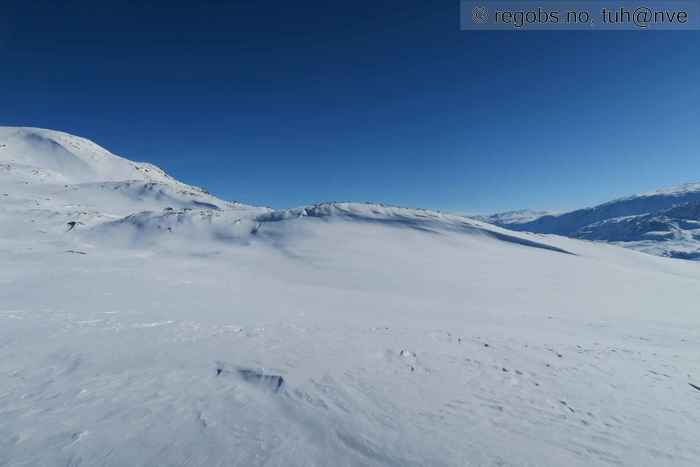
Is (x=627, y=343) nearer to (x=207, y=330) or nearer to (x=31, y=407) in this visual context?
(x=207, y=330)

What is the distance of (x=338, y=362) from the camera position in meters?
8.70

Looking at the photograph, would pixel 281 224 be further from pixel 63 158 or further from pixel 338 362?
pixel 63 158

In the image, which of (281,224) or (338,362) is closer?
(338,362)

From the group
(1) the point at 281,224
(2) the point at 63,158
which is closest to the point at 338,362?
(1) the point at 281,224

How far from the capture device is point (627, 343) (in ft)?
37.7

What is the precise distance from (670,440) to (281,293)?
14071mm

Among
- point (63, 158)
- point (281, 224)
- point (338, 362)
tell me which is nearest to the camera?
point (338, 362)

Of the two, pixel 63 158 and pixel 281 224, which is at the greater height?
pixel 63 158

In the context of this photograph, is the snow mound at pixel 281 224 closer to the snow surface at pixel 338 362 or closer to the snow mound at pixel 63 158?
the snow surface at pixel 338 362

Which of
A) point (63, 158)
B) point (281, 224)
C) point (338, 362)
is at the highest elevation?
point (63, 158)

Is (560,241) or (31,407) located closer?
(31,407)

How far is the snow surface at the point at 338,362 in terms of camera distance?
224 inches

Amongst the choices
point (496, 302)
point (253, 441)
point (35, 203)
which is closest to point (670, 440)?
point (253, 441)

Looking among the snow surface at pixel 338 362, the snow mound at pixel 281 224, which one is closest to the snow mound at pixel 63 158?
the snow mound at pixel 281 224
